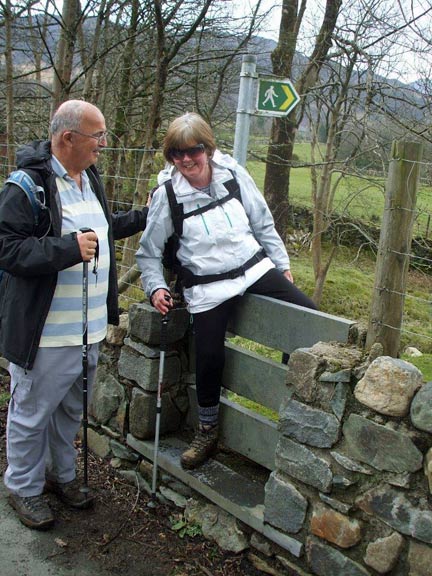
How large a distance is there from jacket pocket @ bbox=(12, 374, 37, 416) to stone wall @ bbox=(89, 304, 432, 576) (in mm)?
1183

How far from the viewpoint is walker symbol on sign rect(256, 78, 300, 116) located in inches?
150

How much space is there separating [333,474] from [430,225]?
486cm

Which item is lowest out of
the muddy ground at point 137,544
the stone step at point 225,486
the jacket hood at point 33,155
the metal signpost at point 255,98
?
the muddy ground at point 137,544

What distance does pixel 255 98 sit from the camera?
12.5 ft

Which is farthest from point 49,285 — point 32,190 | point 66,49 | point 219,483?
point 66,49

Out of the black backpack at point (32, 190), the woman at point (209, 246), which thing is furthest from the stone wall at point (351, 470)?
the black backpack at point (32, 190)

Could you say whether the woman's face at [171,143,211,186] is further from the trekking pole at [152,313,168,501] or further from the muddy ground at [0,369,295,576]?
the muddy ground at [0,369,295,576]

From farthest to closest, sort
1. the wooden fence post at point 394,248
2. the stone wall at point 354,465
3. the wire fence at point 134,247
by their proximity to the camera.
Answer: the wire fence at point 134,247 → the wooden fence post at point 394,248 → the stone wall at point 354,465

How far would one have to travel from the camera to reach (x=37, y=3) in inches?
293

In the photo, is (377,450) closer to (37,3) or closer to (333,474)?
(333,474)

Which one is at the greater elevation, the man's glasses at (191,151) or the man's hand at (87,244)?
the man's glasses at (191,151)

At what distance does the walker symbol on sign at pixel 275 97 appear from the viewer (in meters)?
3.80

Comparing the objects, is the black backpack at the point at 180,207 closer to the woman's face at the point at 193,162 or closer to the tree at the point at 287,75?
the woman's face at the point at 193,162

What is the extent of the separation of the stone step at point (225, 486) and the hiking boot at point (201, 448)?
0.05 metres
